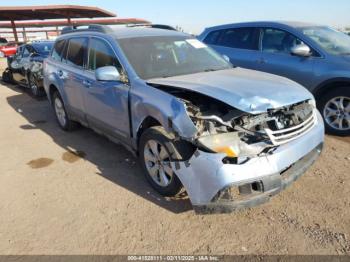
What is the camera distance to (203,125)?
3.07m

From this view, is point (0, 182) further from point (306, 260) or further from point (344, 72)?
point (344, 72)

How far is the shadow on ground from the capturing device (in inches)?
144

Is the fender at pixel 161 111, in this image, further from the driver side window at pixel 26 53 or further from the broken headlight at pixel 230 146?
the driver side window at pixel 26 53

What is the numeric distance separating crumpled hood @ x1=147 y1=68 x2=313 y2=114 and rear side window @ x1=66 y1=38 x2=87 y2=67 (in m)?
1.77

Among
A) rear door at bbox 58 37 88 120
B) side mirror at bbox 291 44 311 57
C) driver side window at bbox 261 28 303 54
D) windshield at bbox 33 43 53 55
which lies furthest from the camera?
windshield at bbox 33 43 53 55

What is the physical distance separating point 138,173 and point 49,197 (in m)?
1.10

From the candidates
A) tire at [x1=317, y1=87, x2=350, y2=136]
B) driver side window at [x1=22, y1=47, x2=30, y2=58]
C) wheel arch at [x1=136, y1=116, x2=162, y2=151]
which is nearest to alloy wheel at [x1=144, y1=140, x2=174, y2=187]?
wheel arch at [x1=136, y1=116, x2=162, y2=151]

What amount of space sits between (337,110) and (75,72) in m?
4.12

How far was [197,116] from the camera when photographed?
307 cm

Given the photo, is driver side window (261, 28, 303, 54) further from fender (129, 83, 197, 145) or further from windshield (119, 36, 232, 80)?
fender (129, 83, 197, 145)

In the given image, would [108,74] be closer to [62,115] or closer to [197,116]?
[197,116]

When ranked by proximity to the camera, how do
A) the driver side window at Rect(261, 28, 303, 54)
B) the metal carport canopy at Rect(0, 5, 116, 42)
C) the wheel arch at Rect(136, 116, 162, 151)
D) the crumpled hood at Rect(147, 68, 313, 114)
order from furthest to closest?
1. the metal carport canopy at Rect(0, 5, 116, 42)
2. the driver side window at Rect(261, 28, 303, 54)
3. the wheel arch at Rect(136, 116, 162, 151)
4. the crumpled hood at Rect(147, 68, 313, 114)

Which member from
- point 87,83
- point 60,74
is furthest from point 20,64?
point 87,83

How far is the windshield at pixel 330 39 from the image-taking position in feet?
18.2
